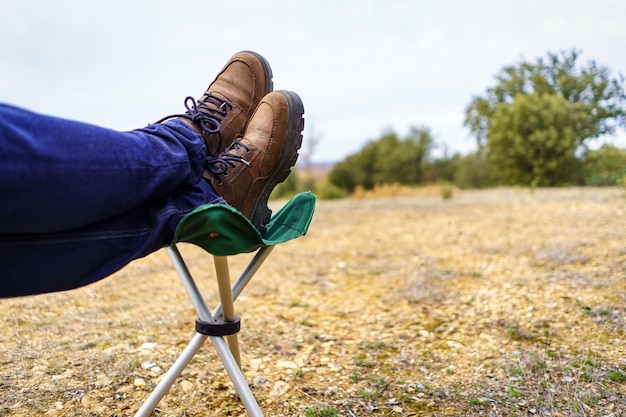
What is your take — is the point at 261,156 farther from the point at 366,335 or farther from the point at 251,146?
the point at 366,335

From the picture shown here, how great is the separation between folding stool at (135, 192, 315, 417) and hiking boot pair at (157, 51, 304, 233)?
0.10 meters

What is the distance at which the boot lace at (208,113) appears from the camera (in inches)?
59.9

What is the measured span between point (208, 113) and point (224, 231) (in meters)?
0.50

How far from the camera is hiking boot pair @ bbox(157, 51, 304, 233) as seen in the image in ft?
4.78

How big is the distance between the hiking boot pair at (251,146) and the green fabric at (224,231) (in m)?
0.13

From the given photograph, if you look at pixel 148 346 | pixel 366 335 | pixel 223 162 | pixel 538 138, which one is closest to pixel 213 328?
pixel 223 162

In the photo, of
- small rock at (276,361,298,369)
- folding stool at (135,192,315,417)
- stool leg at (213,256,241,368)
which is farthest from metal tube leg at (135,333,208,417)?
small rock at (276,361,298,369)

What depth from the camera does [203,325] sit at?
1425 millimetres

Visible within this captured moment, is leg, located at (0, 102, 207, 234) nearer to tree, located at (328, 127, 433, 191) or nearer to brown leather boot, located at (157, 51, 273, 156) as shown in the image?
brown leather boot, located at (157, 51, 273, 156)

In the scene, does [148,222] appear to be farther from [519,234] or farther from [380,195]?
[380,195]

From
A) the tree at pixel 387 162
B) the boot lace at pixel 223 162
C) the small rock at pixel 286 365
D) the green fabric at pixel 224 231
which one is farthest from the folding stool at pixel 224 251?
the tree at pixel 387 162

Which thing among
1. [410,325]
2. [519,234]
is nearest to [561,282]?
[410,325]

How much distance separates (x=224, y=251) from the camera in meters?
→ 1.31

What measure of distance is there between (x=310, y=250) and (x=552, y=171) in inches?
254
